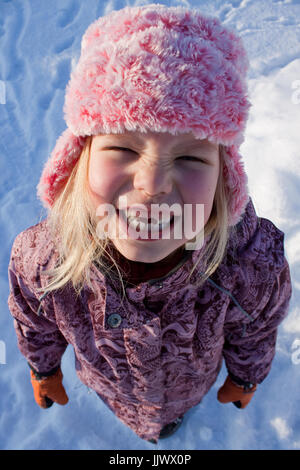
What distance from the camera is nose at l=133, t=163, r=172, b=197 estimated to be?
0.69 meters

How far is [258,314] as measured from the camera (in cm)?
104

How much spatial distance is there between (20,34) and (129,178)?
2382 mm

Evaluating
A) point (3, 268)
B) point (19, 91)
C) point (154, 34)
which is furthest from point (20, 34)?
point (154, 34)

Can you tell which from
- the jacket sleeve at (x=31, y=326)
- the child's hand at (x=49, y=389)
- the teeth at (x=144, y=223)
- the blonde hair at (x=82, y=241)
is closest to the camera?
the teeth at (x=144, y=223)

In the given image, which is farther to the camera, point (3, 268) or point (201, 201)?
point (3, 268)

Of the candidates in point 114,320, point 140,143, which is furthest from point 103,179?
point 114,320

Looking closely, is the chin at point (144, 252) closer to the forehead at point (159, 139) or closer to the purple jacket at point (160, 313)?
the purple jacket at point (160, 313)

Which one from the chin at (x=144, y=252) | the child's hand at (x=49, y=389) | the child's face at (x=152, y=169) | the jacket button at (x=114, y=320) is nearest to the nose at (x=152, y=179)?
the child's face at (x=152, y=169)

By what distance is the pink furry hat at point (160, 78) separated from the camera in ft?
2.13

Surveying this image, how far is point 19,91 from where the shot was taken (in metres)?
2.37

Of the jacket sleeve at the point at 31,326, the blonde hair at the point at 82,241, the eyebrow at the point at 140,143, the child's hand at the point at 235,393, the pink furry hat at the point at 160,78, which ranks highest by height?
the pink furry hat at the point at 160,78
